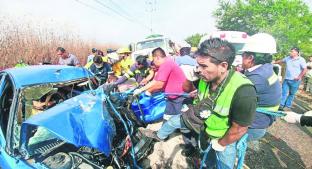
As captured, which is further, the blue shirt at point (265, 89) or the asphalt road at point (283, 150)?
the asphalt road at point (283, 150)

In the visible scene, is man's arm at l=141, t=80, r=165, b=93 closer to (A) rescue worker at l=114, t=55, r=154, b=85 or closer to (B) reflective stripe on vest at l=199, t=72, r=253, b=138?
(A) rescue worker at l=114, t=55, r=154, b=85

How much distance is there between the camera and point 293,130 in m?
5.37

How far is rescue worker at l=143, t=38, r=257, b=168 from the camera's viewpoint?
1855 mm

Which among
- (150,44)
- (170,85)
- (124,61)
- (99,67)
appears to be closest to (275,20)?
(150,44)

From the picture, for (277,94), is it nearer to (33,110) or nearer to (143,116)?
(143,116)

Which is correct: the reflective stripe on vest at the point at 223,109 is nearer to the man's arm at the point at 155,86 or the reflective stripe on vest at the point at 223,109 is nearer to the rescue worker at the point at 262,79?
the rescue worker at the point at 262,79

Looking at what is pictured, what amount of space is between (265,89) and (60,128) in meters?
1.97

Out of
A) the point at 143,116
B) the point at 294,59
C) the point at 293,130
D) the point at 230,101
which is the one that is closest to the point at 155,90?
the point at 143,116

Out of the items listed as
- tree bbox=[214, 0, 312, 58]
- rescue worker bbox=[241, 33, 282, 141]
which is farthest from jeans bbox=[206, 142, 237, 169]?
tree bbox=[214, 0, 312, 58]

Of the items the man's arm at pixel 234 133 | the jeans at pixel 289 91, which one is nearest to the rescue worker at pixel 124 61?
the jeans at pixel 289 91

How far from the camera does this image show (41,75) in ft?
9.99

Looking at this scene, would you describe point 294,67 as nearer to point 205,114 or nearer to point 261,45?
point 261,45

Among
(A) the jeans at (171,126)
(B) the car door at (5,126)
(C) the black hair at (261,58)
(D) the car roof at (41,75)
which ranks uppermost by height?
(C) the black hair at (261,58)

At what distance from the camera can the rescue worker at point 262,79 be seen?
2.58 meters
